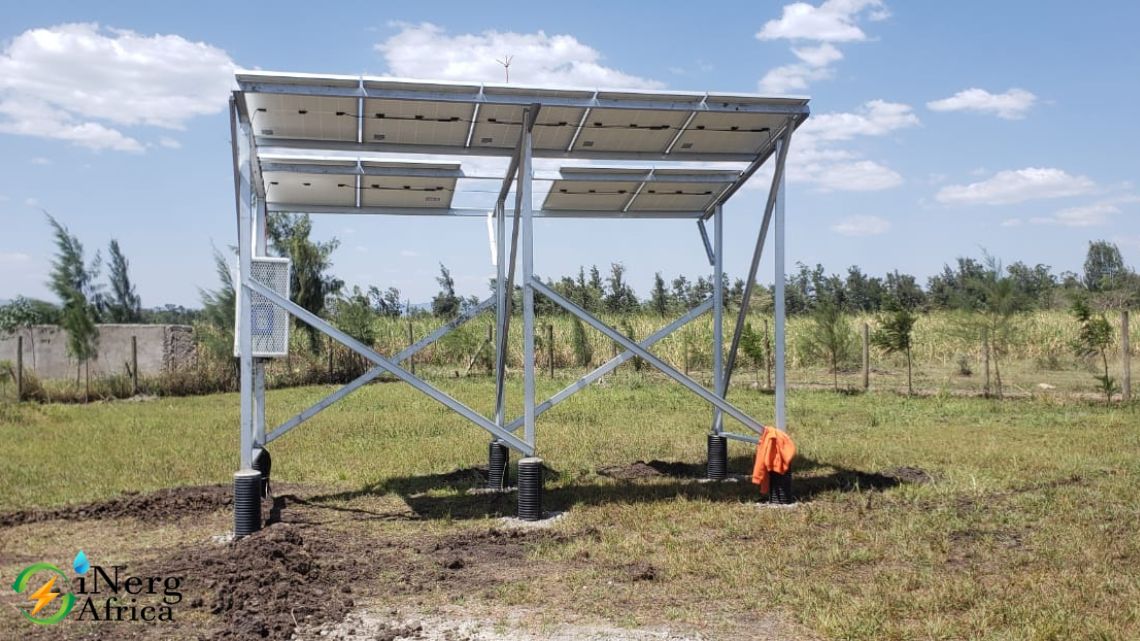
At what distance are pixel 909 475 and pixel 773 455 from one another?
7.36 ft

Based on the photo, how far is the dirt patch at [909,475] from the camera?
9461 mm

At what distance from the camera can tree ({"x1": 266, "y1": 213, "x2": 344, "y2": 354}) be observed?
25406 mm

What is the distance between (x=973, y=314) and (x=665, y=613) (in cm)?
1718

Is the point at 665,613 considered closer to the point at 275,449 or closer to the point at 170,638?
the point at 170,638

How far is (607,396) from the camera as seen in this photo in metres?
19.1

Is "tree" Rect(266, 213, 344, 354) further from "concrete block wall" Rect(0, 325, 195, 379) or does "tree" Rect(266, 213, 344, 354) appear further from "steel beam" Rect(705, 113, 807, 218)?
"steel beam" Rect(705, 113, 807, 218)

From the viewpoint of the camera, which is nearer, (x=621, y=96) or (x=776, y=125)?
(x=621, y=96)

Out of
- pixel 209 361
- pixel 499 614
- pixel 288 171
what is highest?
pixel 288 171

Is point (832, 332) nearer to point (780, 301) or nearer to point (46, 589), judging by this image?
point (780, 301)

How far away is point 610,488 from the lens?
9438mm

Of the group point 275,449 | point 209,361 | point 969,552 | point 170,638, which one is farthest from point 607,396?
point 170,638

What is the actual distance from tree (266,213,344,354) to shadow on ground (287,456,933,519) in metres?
16.1

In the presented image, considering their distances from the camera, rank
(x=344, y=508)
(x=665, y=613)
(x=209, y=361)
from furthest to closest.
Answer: (x=209, y=361), (x=344, y=508), (x=665, y=613)

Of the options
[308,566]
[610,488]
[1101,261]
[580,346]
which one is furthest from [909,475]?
[1101,261]
